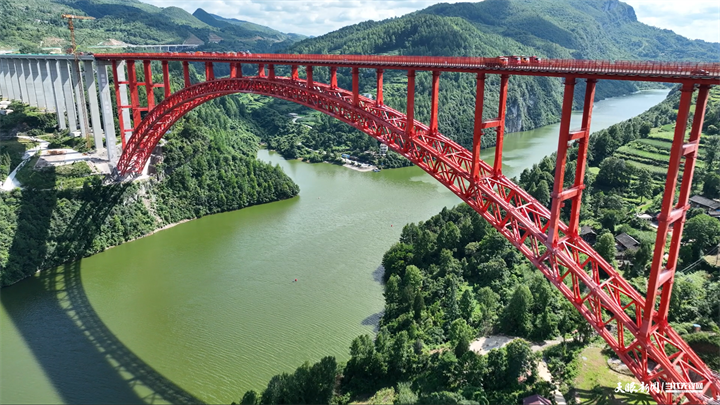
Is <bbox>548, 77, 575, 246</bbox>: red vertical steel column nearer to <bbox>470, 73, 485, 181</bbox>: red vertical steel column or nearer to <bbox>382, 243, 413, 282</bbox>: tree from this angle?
<bbox>470, 73, 485, 181</bbox>: red vertical steel column

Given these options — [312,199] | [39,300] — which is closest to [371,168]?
[312,199]

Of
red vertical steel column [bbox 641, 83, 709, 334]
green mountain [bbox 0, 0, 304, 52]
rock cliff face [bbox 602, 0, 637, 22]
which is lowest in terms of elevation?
red vertical steel column [bbox 641, 83, 709, 334]

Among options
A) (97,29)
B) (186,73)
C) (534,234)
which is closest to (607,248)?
(534,234)

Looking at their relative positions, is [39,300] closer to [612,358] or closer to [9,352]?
[9,352]

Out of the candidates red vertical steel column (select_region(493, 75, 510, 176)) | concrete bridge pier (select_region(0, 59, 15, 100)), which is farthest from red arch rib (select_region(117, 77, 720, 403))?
concrete bridge pier (select_region(0, 59, 15, 100))

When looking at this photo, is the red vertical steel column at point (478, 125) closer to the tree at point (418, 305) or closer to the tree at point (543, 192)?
the tree at point (418, 305)

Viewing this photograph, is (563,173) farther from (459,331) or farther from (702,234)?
(702,234)
